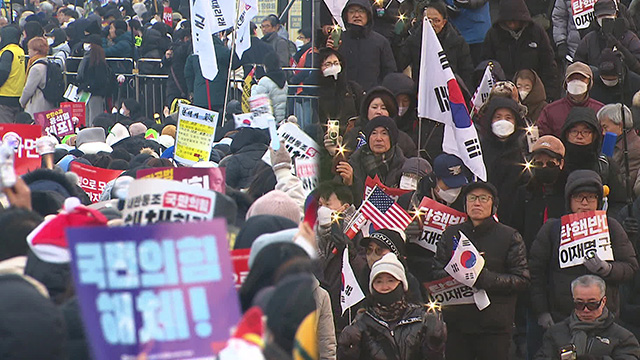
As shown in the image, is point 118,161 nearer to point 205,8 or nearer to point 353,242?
point 353,242

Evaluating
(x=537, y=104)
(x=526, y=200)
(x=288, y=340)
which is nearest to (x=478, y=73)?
(x=537, y=104)

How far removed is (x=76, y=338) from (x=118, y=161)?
595 cm

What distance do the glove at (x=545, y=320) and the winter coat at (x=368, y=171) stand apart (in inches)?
54.3

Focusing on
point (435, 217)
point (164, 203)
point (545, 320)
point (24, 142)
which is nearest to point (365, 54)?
point (435, 217)

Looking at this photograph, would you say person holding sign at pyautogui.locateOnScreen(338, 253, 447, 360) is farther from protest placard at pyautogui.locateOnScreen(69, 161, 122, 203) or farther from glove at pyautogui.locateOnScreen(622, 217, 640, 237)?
glove at pyautogui.locateOnScreen(622, 217, 640, 237)

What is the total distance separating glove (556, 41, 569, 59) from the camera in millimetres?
12073

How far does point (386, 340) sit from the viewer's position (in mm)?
6730

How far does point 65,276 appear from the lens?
7.55 ft

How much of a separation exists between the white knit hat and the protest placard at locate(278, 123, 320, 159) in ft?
10.5

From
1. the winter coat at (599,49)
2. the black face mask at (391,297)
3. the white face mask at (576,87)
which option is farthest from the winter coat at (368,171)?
the winter coat at (599,49)

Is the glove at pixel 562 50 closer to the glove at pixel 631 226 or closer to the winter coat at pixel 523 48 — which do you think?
the winter coat at pixel 523 48

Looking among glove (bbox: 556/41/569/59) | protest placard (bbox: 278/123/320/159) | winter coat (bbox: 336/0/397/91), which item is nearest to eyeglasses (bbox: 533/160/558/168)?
winter coat (bbox: 336/0/397/91)

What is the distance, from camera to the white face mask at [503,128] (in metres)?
8.59

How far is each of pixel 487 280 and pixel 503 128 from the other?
5.56ft
